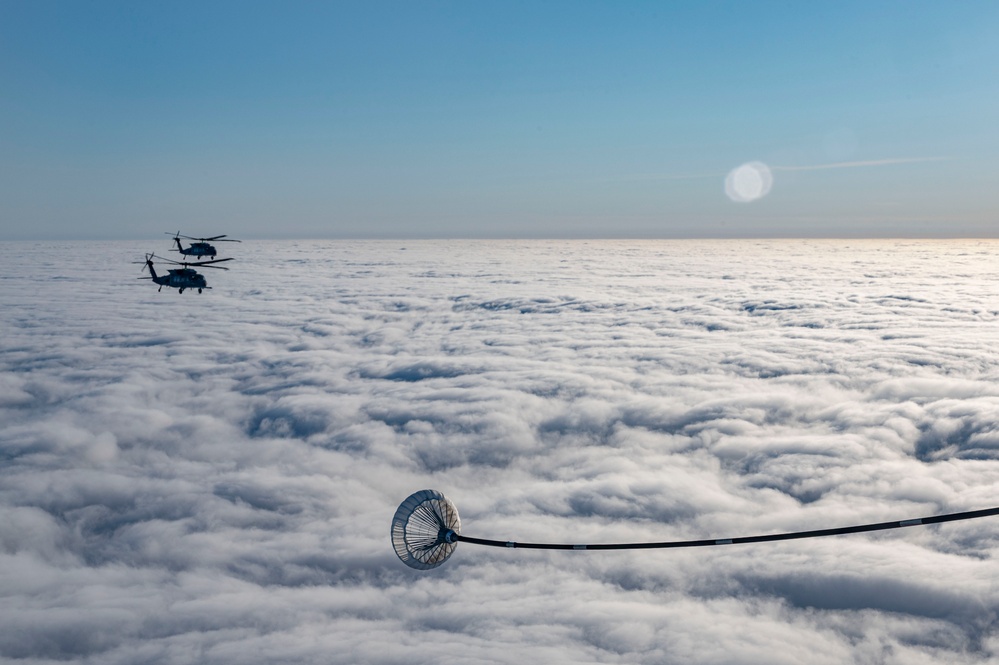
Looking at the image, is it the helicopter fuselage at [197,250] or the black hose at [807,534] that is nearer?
the black hose at [807,534]

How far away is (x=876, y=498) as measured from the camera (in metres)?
128

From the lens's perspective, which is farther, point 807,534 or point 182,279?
point 182,279

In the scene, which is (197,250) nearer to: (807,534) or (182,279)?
(182,279)

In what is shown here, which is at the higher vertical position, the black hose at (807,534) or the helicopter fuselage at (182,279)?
the helicopter fuselage at (182,279)

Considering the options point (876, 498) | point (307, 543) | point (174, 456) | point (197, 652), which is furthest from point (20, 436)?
point (876, 498)

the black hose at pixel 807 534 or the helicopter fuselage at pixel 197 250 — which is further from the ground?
the helicopter fuselage at pixel 197 250

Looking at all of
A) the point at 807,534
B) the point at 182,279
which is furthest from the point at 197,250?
the point at 807,534

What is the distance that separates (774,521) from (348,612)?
8909cm

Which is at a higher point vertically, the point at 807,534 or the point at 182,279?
the point at 182,279

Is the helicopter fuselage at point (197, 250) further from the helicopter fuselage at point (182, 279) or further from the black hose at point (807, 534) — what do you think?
the black hose at point (807, 534)

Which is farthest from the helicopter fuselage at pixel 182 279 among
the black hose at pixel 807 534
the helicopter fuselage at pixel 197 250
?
the black hose at pixel 807 534

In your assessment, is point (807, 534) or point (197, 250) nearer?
point (807, 534)

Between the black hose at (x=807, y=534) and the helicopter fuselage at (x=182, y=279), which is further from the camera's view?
the helicopter fuselage at (x=182, y=279)

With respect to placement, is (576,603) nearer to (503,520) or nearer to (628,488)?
(503,520)
